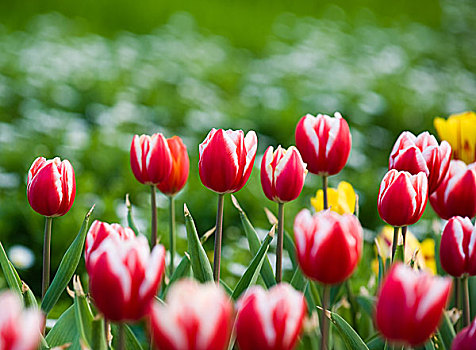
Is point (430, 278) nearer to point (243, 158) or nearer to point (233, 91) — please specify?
point (243, 158)

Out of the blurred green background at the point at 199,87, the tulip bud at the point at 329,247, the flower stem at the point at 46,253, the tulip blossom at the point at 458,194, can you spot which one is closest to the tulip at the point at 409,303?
the tulip bud at the point at 329,247

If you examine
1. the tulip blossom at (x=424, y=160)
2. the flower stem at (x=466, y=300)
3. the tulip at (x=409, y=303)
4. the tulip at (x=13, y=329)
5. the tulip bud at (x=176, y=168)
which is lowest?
the flower stem at (x=466, y=300)

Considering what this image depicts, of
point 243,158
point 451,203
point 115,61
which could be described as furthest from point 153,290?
point 115,61

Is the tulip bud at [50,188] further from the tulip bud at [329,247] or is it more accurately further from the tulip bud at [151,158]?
the tulip bud at [329,247]

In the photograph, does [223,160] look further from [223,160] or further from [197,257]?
[197,257]

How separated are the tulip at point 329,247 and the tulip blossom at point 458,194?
496 millimetres

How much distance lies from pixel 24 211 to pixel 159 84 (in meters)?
2.65

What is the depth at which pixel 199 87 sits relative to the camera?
5191 millimetres

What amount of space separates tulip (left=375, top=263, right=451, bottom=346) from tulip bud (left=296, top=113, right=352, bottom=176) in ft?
1.88

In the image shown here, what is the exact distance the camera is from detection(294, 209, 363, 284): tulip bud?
859mm

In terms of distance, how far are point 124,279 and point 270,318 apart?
0.59 feet

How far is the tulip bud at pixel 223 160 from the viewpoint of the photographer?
116 cm

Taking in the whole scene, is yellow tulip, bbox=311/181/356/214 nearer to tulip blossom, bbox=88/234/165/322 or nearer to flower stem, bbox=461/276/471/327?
flower stem, bbox=461/276/471/327

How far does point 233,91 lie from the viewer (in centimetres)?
541
